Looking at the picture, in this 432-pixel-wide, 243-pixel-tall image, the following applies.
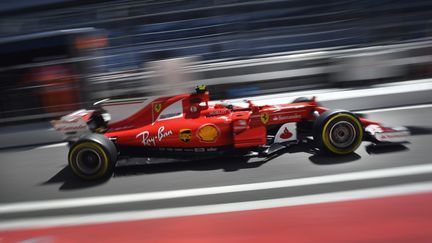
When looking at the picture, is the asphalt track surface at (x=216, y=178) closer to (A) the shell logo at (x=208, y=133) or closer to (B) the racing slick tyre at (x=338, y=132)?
(B) the racing slick tyre at (x=338, y=132)

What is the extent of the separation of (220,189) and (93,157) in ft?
5.58

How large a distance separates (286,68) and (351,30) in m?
5.70

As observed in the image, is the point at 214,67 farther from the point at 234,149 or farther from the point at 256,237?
the point at 256,237

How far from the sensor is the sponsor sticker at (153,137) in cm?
487

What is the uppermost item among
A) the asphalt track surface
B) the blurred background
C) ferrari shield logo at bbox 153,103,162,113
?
the blurred background

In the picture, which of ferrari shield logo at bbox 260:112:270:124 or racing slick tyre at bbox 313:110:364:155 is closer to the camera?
racing slick tyre at bbox 313:110:364:155

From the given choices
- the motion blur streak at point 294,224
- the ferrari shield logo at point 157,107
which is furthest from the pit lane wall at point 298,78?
the motion blur streak at point 294,224

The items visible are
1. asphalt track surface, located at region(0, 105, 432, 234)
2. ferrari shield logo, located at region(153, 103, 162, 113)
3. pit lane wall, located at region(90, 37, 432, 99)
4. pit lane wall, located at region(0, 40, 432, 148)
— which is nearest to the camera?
asphalt track surface, located at region(0, 105, 432, 234)

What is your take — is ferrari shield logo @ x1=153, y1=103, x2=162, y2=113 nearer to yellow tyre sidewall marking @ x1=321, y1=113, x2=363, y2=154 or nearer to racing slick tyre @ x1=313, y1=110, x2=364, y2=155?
racing slick tyre @ x1=313, y1=110, x2=364, y2=155

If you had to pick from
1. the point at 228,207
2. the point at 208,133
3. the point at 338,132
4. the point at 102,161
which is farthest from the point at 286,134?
the point at 102,161

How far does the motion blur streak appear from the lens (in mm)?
3221

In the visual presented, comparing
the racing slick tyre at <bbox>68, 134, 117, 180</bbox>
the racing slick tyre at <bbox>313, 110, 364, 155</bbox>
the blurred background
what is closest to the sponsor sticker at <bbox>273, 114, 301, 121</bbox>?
the racing slick tyre at <bbox>313, 110, 364, 155</bbox>

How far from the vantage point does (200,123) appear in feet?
16.1

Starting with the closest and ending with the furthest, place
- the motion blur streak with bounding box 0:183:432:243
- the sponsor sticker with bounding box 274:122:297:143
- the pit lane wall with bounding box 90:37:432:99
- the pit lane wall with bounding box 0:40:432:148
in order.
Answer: the motion blur streak with bounding box 0:183:432:243 < the sponsor sticker with bounding box 274:122:297:143 < the pit lane wall with bounding box 0:40:432:148 < the pit lane wall with bounding box 90:37:432:99
